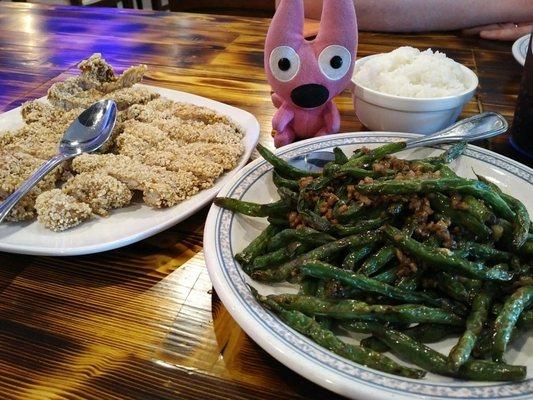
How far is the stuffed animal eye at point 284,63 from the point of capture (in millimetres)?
1747

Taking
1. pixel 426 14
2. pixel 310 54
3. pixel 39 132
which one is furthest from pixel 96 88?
pixel 426 14

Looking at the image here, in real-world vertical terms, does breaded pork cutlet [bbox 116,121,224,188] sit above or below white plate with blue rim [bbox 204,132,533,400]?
above

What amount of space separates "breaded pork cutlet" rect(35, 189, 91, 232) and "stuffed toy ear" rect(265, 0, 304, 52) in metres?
0.94

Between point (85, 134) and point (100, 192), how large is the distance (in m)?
0.44

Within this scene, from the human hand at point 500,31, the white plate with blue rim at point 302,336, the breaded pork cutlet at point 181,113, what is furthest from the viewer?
the human hand at point 500,31

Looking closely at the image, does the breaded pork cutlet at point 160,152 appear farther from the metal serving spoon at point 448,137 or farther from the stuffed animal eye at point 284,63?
the stuffed animal eye at point 284,63

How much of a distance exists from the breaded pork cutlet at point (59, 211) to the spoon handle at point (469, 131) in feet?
3.98

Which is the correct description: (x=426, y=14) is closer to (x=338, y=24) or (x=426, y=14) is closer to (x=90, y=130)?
(x=338, y=24)

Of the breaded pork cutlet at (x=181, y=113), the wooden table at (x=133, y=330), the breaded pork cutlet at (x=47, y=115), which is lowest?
the wooden table at (x=133, y=330)

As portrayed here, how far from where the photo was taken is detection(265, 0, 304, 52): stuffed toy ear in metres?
1.71

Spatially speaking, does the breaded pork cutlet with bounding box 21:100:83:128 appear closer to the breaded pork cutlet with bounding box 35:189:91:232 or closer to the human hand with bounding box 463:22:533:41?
the breaded pork cutlet with bounding box 35:189:91:232

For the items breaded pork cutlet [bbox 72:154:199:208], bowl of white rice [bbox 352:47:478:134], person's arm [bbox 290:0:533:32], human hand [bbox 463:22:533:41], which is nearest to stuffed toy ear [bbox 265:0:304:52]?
bowl of white rice [bbox 352:47:478:134]

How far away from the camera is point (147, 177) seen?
5.30ft

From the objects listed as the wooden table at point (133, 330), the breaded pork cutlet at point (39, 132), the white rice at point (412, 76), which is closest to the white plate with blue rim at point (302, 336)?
the wooden table at point (133, 330)
